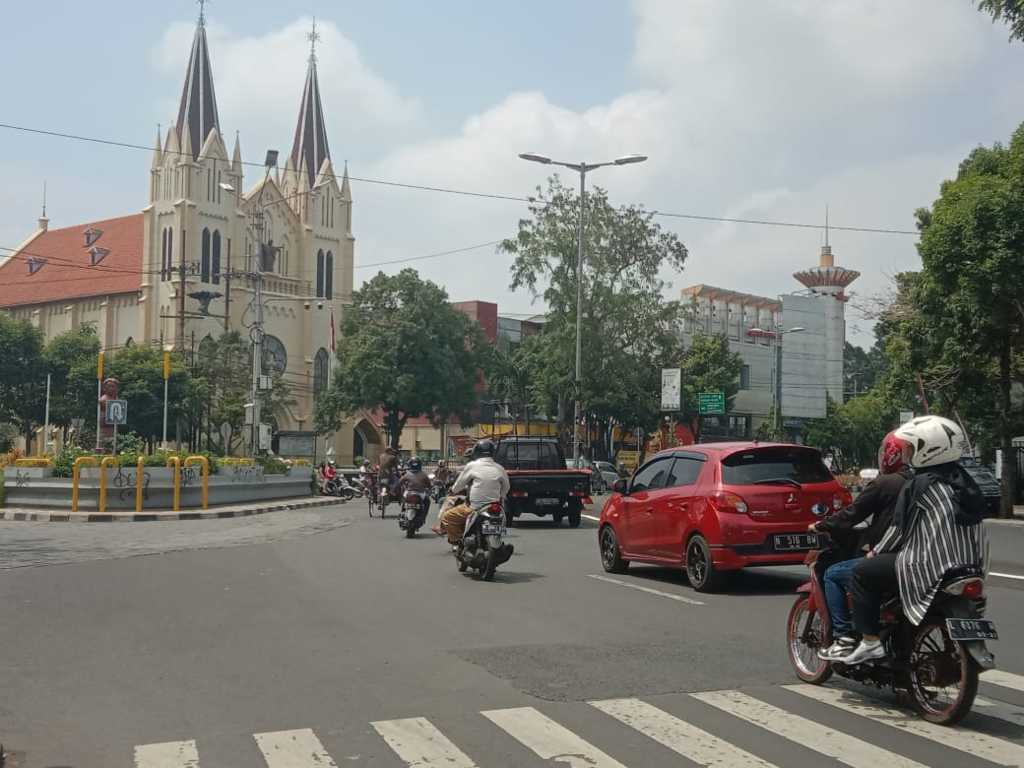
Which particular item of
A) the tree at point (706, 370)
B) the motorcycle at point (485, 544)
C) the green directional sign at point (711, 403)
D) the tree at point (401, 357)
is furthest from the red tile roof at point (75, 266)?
the motorcycle at point (485, 544)

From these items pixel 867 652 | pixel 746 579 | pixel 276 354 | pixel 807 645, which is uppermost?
pixel 276 354

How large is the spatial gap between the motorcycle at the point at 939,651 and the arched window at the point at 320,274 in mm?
81875

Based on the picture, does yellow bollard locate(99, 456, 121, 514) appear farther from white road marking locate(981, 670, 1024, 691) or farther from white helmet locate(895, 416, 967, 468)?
white helmet locate(895, 416, 967, 468)

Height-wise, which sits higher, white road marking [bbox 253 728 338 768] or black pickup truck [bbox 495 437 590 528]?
black pickup truck [bbox 495 437 590 528]

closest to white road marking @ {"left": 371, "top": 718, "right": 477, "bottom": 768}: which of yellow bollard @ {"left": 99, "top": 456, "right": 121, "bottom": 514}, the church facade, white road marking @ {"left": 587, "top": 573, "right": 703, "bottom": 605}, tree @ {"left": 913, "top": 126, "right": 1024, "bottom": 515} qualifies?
white road marking @ {"left": 587, "top": 573, "right": 703, "bottom": 605}

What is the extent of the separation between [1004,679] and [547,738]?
3.36 m

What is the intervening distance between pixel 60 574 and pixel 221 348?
51119 millimetres

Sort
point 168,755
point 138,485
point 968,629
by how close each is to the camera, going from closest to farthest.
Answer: point 168,755, point 968,629, point 138,485

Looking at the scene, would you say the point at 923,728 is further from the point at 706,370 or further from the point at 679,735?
the point at 706,370

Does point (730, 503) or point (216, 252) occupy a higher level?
point (216, 252)

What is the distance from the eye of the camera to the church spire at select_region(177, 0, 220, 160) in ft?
263

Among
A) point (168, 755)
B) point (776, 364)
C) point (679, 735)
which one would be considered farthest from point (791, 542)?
point (776, 364)

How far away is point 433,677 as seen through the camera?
7.19 metres

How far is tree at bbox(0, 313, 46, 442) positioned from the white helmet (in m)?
72.4
